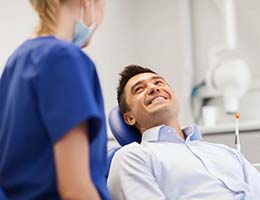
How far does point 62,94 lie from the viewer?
1103 mm

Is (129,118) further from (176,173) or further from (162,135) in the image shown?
(176,173)

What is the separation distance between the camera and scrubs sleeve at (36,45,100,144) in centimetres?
109

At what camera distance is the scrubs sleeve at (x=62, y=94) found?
1.09 meters

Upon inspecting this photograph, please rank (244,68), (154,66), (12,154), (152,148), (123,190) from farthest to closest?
1. (154,66)
2. (244,68)
3. (152,148)
4. (123,190)
5. (12,154)

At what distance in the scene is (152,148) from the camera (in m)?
2.05

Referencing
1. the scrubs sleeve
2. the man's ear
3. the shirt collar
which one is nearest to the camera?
the scrubs sleeve

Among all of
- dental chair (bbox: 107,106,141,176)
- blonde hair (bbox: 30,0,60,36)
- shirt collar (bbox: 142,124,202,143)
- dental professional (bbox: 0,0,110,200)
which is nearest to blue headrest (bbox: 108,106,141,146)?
dental chair (bbox: 107,106,141,176)

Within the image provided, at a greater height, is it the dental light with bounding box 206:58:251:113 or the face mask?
the face mask

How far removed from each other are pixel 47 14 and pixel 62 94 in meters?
0.22

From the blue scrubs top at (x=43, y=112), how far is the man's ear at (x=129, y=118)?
1.00 metres

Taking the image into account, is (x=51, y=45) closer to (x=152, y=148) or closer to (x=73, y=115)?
(x=73, y=115)

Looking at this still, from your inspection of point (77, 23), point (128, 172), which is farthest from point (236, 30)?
point (77, 23)

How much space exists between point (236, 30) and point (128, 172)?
62.6 inches

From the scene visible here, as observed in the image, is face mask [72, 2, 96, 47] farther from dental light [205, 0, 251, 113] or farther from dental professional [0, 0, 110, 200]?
dental light [205, 0, 251, 113]
